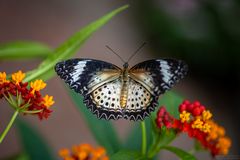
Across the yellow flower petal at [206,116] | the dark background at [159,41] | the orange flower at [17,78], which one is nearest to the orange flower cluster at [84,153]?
the orange flower at [17,78]

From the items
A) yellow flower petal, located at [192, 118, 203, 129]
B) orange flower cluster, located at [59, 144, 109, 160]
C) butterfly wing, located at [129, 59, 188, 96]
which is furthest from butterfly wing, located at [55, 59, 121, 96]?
yellow flower petal, located at [192, 118, 203, 129]

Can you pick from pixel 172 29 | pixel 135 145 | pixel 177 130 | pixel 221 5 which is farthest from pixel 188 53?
pixel 177 130

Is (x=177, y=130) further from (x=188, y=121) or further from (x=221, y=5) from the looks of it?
(x=221, y=5)

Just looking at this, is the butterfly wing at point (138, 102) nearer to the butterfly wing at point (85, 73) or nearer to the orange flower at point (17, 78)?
the butterfly wing at point (85, 73)

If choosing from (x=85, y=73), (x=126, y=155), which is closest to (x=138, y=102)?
(x=85, y=73)

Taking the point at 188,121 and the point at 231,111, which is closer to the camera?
the point at 188,121

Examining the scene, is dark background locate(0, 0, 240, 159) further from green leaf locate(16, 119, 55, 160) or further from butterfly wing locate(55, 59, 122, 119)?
butterfly wing locate(55, 59, 122, 119)

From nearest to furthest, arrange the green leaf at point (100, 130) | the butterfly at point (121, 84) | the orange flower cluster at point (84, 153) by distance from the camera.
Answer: the orange flower cluster at point (84, 153), the butterfly at point (121, 84), the green leaf at point (100, 130)

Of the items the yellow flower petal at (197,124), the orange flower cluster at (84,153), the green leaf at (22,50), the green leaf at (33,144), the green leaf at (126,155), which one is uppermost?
the green leaf at (22,50)
